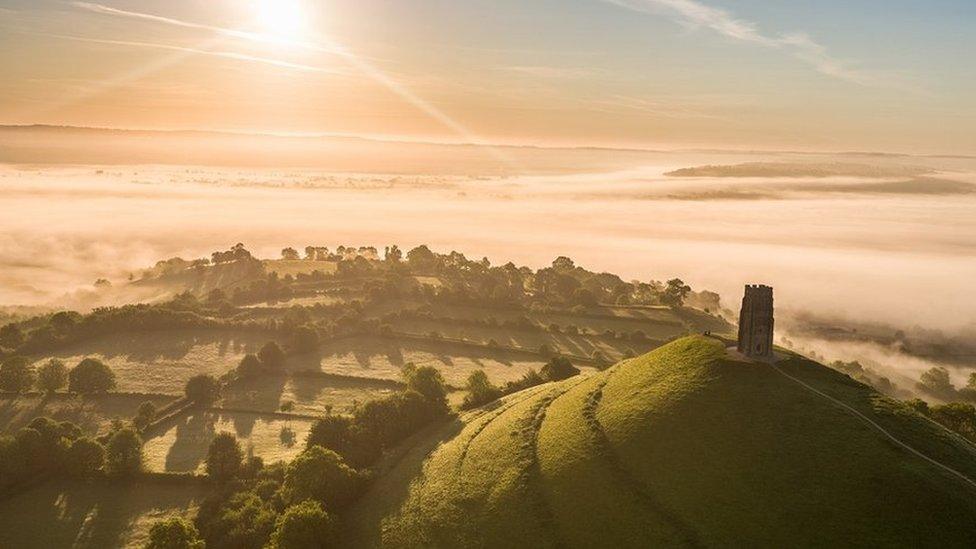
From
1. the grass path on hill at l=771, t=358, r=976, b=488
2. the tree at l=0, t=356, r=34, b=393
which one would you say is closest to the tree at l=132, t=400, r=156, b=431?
the tree at l=0, t=356, r=34, b=393

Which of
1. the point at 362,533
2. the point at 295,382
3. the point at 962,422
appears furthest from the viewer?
the point at 295,382

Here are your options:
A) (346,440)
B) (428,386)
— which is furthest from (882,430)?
(346,440)

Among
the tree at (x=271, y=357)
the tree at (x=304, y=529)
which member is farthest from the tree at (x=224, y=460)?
the tree at (x=271, y=357)

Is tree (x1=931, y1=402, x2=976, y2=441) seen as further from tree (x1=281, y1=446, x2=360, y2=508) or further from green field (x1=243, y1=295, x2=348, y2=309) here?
green field (x1=243, y1=295, x2=348, y2=309)

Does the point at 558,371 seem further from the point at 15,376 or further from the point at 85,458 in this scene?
the point at 15,376

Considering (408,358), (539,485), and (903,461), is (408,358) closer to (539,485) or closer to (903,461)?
(539,485)

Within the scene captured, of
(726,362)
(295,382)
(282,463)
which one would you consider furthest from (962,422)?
(295,382)

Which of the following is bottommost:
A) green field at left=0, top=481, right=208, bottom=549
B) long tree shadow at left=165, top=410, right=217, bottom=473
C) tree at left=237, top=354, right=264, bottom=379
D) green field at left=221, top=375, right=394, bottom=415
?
green field at left=0, top=481, right=208, bottom=549
